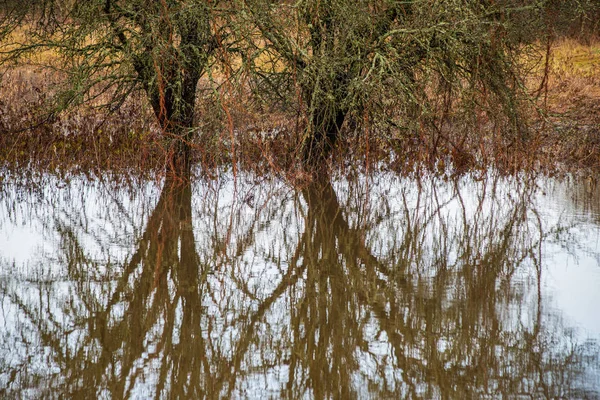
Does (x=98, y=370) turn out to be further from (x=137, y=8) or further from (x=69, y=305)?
(x=137, y=8)

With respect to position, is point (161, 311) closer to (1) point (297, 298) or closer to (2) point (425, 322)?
(1) point (297, 298)

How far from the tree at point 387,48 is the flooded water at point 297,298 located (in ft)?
5.02

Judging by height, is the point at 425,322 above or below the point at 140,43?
below

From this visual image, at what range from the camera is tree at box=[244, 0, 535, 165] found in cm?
991

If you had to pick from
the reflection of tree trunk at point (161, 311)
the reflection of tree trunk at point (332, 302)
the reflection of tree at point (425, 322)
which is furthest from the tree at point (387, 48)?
the reflection of tree trunk at point (161, 311)

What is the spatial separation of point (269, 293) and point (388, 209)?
412 centimetres

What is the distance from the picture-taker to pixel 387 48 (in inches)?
404

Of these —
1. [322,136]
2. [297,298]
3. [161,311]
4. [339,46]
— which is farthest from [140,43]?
[161,311]

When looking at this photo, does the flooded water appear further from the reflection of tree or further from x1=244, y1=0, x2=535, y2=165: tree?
x1=244, y1=0, x2=535, y2=165: tree

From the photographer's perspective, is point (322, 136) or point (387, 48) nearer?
point (387, 48)

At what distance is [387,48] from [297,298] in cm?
561

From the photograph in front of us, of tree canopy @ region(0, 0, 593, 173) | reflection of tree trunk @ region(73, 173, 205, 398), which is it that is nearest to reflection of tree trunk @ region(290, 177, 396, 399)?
reflection of tree trunk @ region(73, 173, 205, 398)

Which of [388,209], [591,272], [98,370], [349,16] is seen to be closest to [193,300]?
[98,370]

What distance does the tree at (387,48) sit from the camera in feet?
32.5
